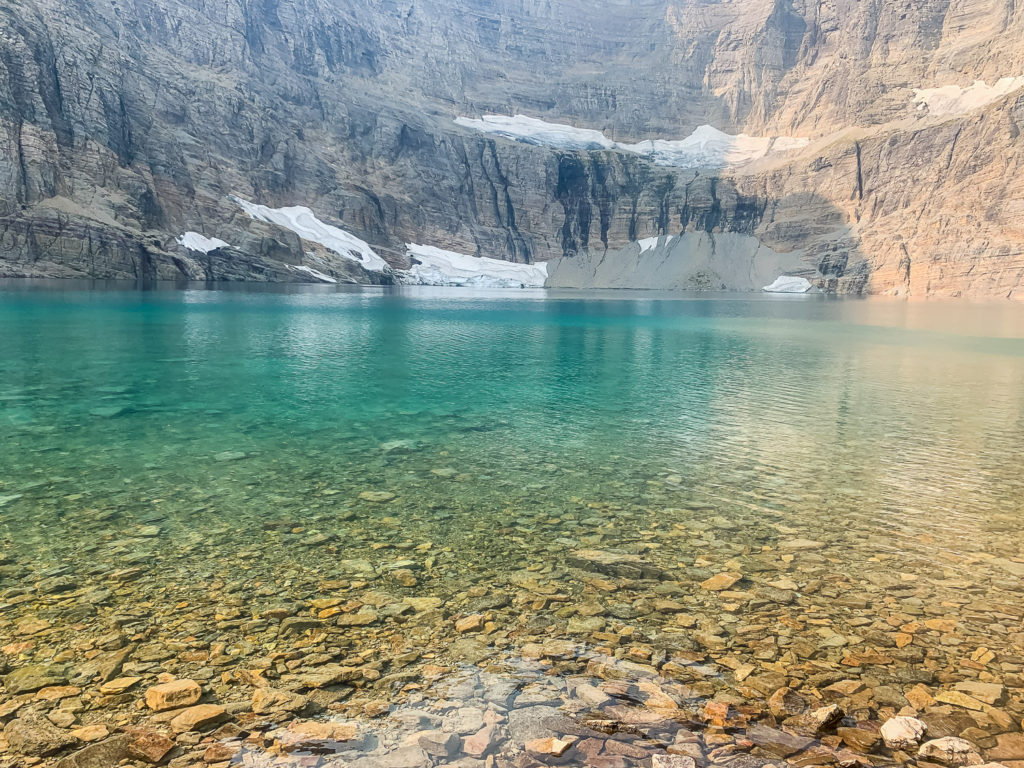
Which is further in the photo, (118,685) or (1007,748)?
(118,685)

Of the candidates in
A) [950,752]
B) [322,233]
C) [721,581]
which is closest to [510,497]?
[721,581]

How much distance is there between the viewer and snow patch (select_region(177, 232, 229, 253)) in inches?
4825

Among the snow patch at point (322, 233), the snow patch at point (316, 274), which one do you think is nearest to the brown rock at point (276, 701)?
the snow patch at point (316, 274)

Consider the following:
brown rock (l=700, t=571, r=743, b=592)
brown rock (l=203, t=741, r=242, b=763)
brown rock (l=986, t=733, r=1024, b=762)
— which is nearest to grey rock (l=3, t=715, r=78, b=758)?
brown rock (l=203, t=741, r=242, b=763)

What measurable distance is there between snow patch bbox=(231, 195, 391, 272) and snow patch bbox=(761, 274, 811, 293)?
111m

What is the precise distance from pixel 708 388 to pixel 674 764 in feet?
56.8

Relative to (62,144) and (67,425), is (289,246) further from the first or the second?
(67,425)

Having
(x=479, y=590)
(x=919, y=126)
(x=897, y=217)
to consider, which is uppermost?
(x=919, y=126)

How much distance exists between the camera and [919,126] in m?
181

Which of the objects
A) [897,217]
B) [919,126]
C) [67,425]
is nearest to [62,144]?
[67,425]

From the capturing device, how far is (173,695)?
480 cm

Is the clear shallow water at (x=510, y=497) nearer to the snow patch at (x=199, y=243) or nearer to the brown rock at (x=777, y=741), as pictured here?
the brown rock at (x=777, y=741)

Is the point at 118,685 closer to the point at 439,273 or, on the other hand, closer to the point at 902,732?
the point at 902,732

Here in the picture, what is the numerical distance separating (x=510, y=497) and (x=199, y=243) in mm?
133940
